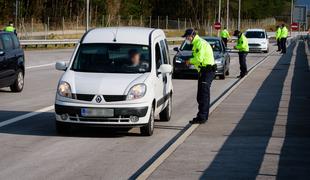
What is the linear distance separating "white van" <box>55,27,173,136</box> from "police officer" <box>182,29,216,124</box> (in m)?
0.62

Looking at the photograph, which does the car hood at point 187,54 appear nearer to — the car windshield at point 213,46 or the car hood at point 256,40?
the car windshield at point 213,46

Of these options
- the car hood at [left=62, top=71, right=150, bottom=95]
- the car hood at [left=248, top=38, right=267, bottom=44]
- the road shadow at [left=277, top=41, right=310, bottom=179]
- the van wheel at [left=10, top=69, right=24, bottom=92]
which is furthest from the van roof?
the car hood at [left=248, top=38, right=267, bottom=44]

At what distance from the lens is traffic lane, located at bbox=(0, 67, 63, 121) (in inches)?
592

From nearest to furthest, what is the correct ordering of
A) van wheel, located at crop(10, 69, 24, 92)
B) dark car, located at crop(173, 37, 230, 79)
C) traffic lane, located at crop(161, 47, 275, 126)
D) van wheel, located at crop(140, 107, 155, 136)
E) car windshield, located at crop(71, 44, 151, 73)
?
1. van wheel, located at crop(140, 107, 155, 136)
2. car windshield, located at crop(71, 44, 151, 73)
3. traffic lane, located at crop(161, 47, 275, 126)
4. van wheel, located at crop(10, 69, 24, 92)
5. dark car, located at crop(173, 37, 230, 79)

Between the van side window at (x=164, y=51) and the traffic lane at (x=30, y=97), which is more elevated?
the van side window at (x=164, y=51)

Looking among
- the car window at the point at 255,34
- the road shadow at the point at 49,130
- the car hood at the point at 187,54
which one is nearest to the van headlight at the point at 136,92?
the road shadow at the point at 49,130

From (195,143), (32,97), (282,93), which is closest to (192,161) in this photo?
(195,143)

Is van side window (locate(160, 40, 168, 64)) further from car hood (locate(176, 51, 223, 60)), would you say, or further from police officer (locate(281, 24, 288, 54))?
police officer (locate(281, 24, 288, 54))

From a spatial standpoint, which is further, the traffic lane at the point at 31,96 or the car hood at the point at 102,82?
the traffic lane at the point at 31,96

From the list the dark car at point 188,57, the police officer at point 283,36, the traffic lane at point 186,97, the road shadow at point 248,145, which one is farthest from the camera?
the police officer at point 283,36

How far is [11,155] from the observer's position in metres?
9.98

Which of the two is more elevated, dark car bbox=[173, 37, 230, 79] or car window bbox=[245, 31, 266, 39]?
car window bbox=[245, 31, 266, 39]

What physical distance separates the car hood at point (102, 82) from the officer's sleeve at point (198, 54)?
192cm

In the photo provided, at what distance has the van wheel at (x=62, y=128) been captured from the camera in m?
11.7
